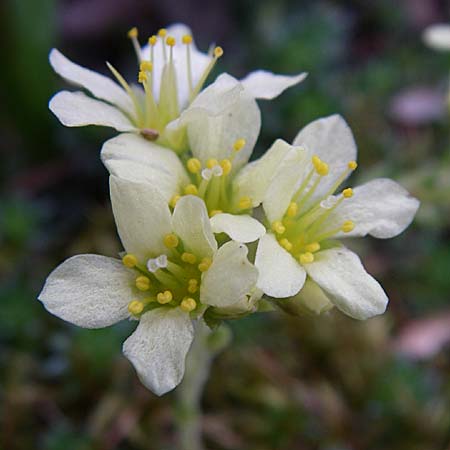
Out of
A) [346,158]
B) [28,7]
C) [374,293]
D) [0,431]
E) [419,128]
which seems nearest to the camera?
[374,293]

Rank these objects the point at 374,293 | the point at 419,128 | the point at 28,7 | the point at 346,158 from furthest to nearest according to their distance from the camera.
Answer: the point at 419,128
the point at 28,7
the point at 346,158
the point at 374,293

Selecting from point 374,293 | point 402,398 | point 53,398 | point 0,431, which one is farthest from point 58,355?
point 374,293

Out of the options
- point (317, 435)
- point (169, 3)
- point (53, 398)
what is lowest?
point (317, 435)

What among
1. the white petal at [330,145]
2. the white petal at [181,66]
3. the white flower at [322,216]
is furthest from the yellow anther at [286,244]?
the white petal at [181,66]

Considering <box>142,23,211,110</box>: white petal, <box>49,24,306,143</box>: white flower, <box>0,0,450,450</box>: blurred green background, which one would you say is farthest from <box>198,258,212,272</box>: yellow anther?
<box>0,0,450,450</box>: blurred green background

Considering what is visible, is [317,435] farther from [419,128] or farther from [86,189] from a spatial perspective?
[419,128]

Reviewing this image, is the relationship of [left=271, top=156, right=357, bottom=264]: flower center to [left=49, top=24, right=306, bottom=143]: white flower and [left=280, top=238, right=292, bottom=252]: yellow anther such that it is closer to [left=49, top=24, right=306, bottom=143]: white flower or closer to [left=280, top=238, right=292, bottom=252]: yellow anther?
[left=280, top=238, right=292, bottom=252]: yellow anther

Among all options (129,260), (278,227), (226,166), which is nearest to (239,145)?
(226,166)
